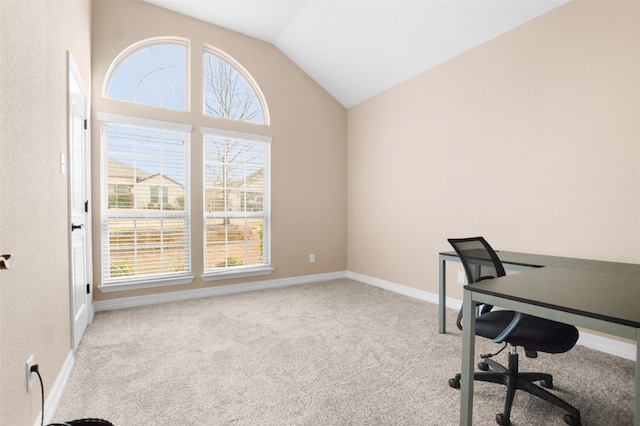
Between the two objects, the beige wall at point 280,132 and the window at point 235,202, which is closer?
the beige wall at point 280,132

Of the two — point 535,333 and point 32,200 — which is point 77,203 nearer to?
point 32,200

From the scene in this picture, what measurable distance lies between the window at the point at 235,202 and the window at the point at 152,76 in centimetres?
61

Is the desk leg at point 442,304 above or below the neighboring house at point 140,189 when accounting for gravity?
below

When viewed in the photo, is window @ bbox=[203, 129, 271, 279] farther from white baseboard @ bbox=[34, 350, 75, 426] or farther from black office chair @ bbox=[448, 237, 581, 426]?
black office chair @ bbox=[448, 237, 581, 426]

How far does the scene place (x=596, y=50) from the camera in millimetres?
2547

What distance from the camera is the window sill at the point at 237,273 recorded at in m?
4.18

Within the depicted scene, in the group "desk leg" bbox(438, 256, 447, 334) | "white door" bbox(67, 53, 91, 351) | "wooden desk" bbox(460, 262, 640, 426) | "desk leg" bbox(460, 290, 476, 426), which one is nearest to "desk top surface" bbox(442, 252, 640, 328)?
"wooden desk" bbox(460, 262, 640, 426)

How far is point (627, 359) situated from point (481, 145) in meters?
2.13

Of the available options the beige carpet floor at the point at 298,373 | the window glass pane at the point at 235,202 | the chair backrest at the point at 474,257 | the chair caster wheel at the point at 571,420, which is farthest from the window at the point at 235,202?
the chair caster wheel at the point at 571,420

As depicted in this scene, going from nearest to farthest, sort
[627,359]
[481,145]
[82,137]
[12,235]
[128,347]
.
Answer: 1. [12,235]
2. [627,359]
3. [128,347]
4. [82,137]
5. [481,145]

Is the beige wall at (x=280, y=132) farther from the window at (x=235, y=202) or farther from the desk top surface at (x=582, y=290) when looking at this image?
the desk top surface at (x=582, y=290)

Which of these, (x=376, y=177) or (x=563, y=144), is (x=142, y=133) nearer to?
(x=376, y=177)

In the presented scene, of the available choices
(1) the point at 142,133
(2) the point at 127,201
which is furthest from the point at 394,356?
(1) the point at 142,133

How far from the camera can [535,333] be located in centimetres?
166
